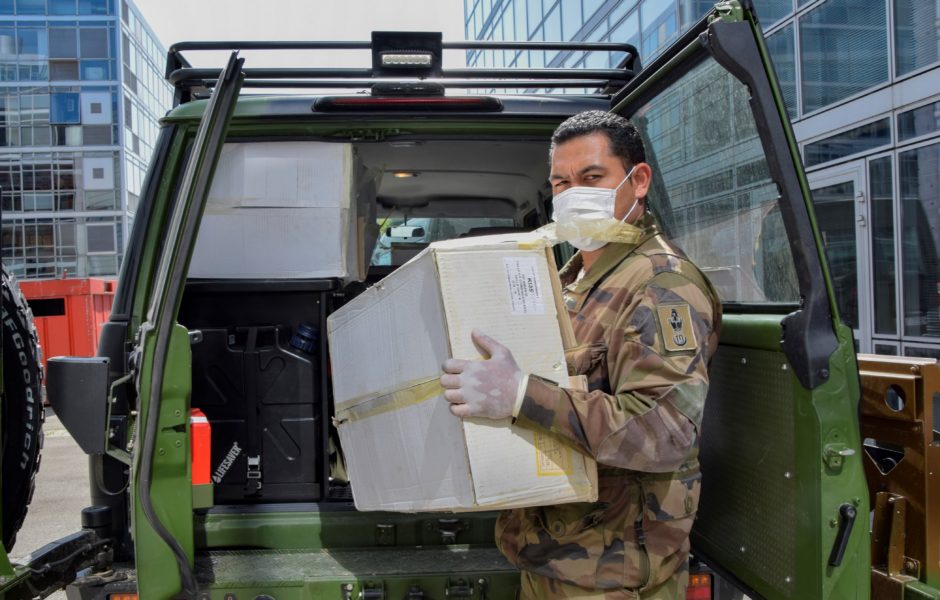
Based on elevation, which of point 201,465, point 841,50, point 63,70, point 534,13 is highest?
point 63,70

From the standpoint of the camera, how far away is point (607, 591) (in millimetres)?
1818

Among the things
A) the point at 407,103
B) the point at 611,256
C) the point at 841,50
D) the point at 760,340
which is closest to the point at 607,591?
the point at 760,340

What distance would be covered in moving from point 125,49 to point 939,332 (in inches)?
1082

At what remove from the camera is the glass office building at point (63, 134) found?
2634cm

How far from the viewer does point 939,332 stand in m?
6.30

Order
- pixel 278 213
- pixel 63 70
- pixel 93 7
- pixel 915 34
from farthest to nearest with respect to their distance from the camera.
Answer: pixel 93 7
pixel 63 70
pixel 915 34
pixel 278 213

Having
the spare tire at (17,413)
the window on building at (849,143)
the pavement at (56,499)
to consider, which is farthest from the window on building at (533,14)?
the spare tire at (17,413)

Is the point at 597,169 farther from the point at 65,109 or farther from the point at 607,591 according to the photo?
the point at 65,109

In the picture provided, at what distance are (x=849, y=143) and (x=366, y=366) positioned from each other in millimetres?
6455

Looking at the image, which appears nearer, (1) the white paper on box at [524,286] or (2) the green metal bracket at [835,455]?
(2) the green metal bracket at [835,455]

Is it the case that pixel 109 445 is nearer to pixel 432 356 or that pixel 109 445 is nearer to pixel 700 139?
pixel 432 356

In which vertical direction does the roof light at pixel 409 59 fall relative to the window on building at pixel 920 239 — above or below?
above

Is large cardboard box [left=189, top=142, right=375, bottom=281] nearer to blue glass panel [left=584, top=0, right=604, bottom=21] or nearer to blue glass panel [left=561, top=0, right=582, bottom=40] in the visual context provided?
blue glass panel [left=584, top=0, right=604, bottom=21]

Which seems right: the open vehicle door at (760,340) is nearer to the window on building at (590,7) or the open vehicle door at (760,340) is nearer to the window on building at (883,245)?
the window on building at (883,245)
